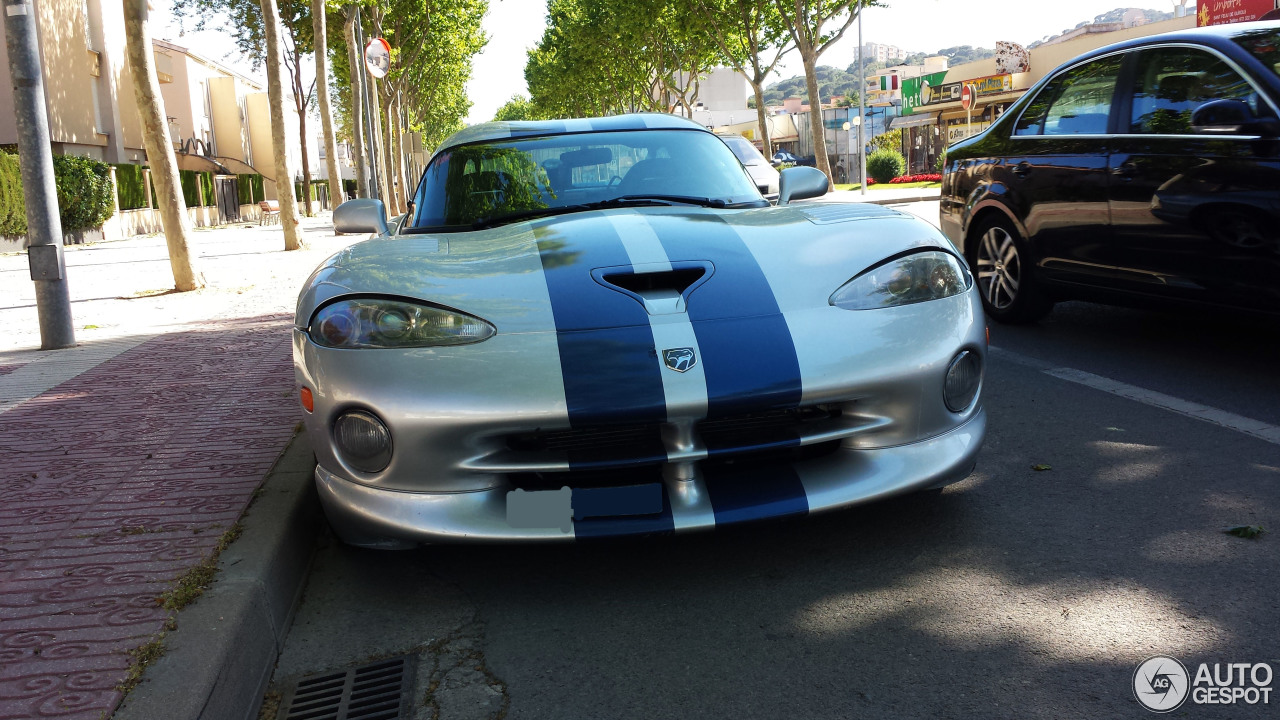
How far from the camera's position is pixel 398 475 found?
2.83 metres

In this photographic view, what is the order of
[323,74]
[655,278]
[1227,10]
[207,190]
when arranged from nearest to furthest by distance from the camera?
[655,278], [323,74], [1227,10], [207,190]

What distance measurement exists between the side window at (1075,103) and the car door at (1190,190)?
0.47 ft

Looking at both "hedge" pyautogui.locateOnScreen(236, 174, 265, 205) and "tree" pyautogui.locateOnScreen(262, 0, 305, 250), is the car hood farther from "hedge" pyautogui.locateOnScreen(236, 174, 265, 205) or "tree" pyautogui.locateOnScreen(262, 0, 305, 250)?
"hedge" pyautogui.locateOnScreen(236, 174, 265, 205)

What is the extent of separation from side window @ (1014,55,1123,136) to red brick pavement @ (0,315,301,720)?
169 inches

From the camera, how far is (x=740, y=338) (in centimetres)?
286

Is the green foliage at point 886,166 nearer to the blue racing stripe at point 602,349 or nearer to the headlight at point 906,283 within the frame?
the headlight at point 906,283

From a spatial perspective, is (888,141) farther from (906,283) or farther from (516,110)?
(516,110)

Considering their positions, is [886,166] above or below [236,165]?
below

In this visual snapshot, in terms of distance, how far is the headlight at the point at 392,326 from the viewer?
2895 millimetres

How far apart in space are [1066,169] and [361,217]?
11.9ft

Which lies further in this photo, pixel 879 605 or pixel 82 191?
pixel 82 191

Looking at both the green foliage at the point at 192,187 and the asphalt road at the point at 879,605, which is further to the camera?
the green foliage at the point at 192,187

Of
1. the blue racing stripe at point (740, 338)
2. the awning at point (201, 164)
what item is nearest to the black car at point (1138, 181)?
the blue racing stripe at point (740, 338)

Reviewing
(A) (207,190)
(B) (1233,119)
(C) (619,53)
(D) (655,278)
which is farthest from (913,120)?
(D) (655,278)
